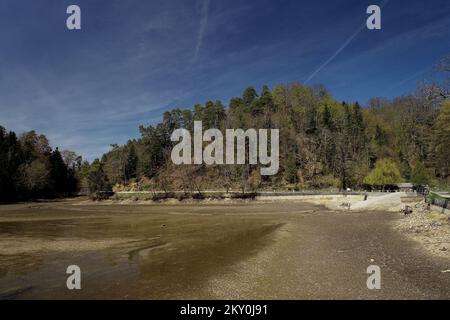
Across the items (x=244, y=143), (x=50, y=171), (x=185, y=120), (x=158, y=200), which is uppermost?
(x=185, y=120)

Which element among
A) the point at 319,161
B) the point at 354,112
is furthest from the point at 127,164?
the point at 354,112

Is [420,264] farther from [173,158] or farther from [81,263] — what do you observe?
[173,158]

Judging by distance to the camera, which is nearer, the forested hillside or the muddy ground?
the muddy ground

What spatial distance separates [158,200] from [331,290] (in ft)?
244

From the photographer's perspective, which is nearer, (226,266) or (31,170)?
(226,266)

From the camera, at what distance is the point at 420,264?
14492 mm

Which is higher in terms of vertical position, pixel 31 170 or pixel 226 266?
pixel 31 170

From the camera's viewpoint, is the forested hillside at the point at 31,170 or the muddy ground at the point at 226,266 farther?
the forested hillside at the point at 31,170

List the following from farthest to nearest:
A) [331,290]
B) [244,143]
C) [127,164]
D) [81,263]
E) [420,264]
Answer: [127,164] → [244,143] → [81,263] → [420,264] → [331,290]

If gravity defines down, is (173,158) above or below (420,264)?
above

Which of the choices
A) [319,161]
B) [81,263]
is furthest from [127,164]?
[81,263]

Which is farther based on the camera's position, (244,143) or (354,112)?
(354,112)
